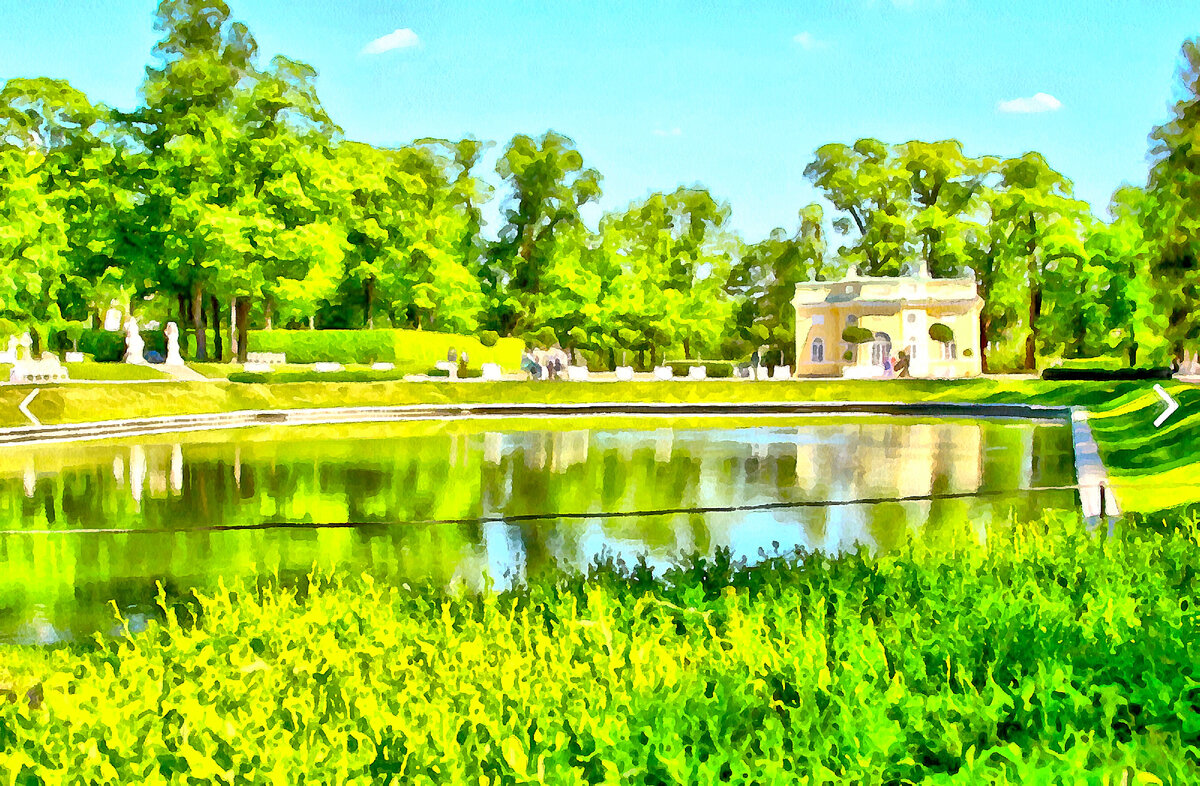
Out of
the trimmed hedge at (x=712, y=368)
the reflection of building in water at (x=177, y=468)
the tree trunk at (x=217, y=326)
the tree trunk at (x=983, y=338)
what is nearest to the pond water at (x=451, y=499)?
the reflection of building in water at (x=177, y=468)

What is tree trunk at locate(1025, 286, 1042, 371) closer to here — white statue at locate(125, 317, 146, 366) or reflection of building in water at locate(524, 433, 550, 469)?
reflection of building in water at locate(524, 433, 550, 469)

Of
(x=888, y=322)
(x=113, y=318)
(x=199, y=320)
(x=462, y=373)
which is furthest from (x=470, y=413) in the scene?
(x=888, y=322)

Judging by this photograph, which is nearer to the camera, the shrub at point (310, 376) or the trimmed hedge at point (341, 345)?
the shrub at point (310, 376)

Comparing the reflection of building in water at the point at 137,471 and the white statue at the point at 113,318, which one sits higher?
the white statue at the point at 113,318

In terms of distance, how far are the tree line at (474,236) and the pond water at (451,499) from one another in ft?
35.5

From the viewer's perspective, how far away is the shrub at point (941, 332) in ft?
168

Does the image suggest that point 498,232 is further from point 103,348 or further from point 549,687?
point 549,687

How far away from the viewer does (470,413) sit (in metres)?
33.2

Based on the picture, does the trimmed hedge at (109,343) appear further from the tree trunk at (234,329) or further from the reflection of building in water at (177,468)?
the reflection of building in water at (177,468)

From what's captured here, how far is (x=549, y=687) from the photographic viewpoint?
4.73 meters

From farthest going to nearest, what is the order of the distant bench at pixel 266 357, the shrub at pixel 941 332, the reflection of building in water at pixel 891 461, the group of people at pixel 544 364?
the shrub at pixel 941 332, the group of people at pixel 544 364, the distant bench at pixel 266 357, the reflection of building in water at pixel 891 461

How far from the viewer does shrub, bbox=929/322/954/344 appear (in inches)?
2021

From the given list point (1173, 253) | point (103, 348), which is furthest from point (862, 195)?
point (103, 348)

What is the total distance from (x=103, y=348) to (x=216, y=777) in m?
42.0
